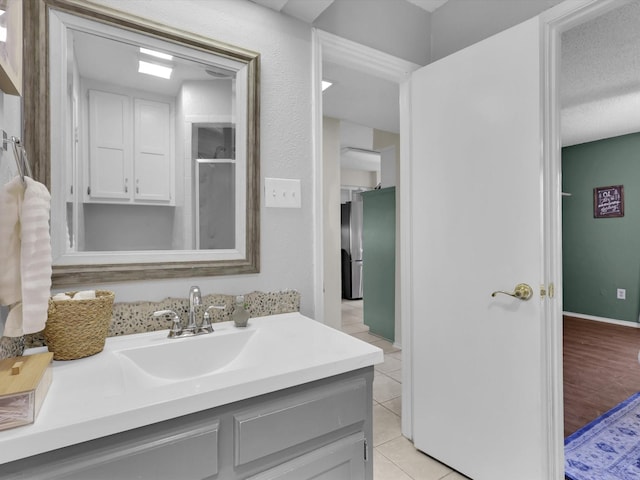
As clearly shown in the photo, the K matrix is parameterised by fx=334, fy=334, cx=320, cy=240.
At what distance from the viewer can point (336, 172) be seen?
A: 3504 mm

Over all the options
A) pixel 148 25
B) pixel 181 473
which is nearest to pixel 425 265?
pixel 181 473

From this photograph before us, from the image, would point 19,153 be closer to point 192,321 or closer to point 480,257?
point 192,321

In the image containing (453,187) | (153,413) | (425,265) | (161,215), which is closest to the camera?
(153,413)

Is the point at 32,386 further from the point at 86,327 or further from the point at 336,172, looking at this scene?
the point at 336,172

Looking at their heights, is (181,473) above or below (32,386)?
below

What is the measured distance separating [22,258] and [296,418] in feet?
2.39

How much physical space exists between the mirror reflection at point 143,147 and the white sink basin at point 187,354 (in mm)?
259

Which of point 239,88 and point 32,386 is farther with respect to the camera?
point 239,88

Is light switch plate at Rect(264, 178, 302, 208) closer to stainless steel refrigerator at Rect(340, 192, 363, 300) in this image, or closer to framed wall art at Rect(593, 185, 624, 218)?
stainless steel refrigerator at Rect(340, 192, 363, 300)

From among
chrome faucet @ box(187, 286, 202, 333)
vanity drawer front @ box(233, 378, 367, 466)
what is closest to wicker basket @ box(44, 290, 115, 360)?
chrome faucet @ box(187, 286, 202, 333)

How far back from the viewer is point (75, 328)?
0.87 m

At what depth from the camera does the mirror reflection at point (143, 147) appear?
103 cm

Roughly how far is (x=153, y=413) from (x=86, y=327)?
398 millimetres

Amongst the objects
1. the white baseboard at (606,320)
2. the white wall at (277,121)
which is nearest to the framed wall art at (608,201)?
the white baseboard at (606,320)
